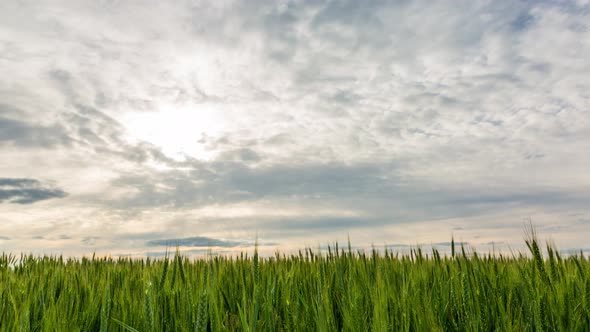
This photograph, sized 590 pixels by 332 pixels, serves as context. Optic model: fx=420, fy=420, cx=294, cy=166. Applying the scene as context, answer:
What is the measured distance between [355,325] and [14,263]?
7.85 metres

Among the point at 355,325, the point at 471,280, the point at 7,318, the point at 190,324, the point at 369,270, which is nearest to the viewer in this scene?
the point at 355,325

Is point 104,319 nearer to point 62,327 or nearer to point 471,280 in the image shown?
point 62,327

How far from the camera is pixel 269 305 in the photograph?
2.03 m

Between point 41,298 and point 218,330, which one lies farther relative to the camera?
point 41,298

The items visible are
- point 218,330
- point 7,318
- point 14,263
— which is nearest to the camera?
point 218,330

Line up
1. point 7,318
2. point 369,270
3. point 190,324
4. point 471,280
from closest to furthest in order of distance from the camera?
point 190,324 → point 7,318 → point 471,280 → point 369,270

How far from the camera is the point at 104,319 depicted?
6.25 feet

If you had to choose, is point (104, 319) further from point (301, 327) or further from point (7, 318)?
point (7, 318)

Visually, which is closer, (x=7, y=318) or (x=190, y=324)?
(x=190, y=324)

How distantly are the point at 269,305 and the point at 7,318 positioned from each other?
1.85 m

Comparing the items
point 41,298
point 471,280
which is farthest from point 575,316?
point 41,298

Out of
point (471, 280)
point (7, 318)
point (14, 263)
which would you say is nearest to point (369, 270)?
point (471, 280)

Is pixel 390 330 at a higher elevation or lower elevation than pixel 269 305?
lower

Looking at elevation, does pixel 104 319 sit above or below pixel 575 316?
above
